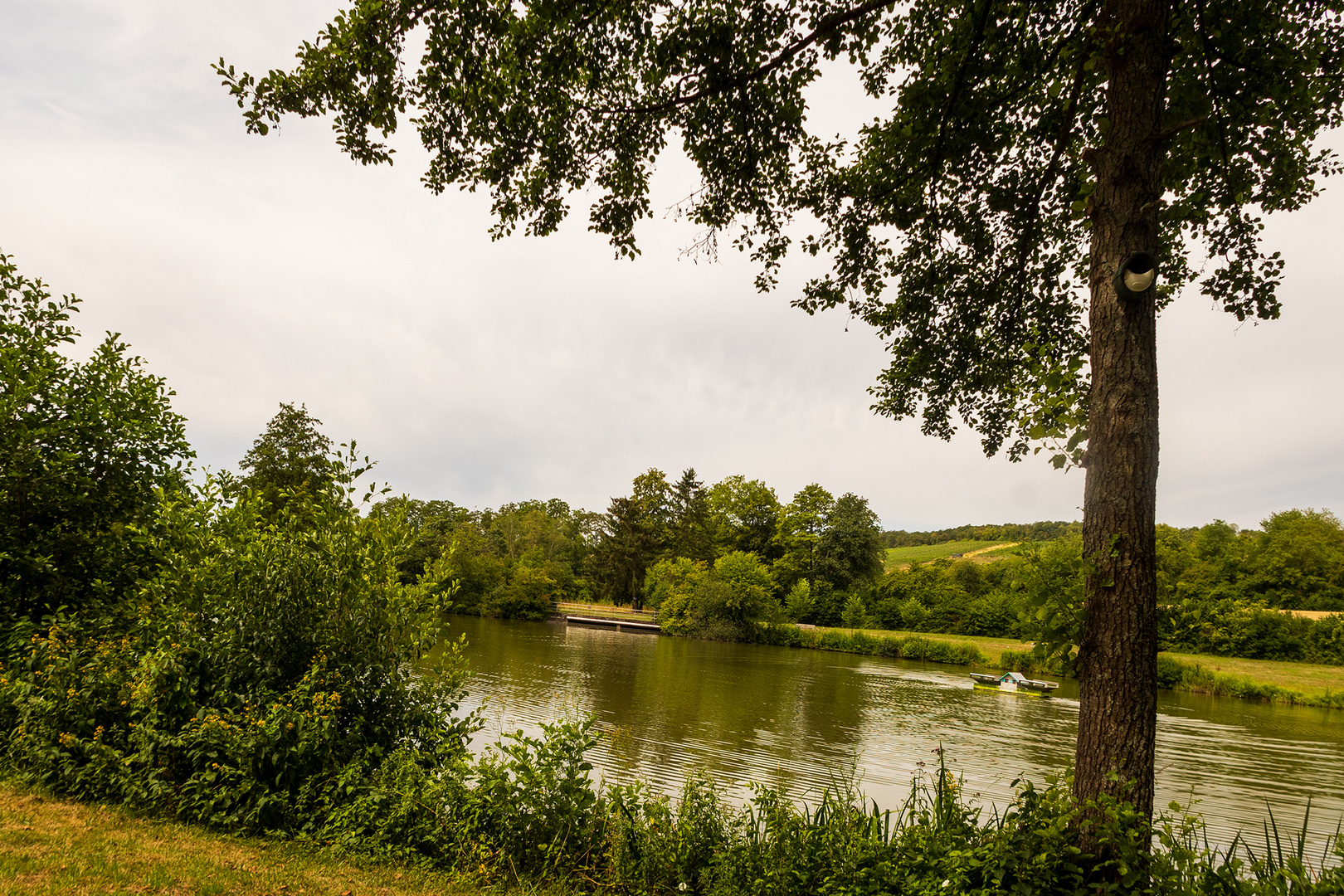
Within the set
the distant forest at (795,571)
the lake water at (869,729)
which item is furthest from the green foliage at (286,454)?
the lake water at (869,729)

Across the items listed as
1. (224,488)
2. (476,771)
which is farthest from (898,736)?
(224,488)

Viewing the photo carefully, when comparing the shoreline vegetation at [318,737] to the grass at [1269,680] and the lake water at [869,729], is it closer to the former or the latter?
the lake water at [869,729]

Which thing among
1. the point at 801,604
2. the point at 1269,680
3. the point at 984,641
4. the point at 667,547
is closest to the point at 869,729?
the point at 1269,680

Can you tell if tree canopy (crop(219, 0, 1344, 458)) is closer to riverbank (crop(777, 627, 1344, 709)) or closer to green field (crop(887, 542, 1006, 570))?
riverbank (crop(777, 627, 1344, 709))

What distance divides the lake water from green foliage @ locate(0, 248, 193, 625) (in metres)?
4.66

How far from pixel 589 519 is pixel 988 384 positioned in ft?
254

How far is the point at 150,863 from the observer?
3654 millimetres

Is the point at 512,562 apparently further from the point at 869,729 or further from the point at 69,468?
the point at 69,468

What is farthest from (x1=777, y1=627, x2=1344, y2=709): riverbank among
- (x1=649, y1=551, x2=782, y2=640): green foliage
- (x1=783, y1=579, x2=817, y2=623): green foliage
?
(x1=783, y1=579, x2=817, y2=623): green foliage

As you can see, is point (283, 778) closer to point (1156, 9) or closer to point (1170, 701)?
point (1156, 9)

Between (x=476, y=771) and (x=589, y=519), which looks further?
(x=589, y=519)

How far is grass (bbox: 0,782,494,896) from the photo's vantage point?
3.38 m

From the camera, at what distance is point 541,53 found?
4.69 metres

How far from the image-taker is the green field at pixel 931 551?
78938mm
